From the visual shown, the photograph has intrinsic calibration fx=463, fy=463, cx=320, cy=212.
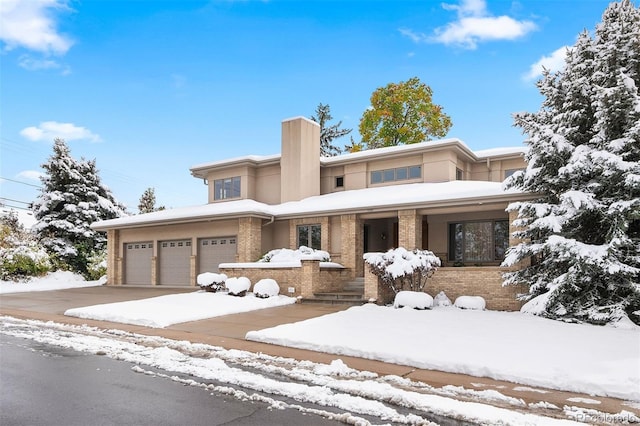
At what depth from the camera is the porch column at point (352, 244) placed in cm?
1844

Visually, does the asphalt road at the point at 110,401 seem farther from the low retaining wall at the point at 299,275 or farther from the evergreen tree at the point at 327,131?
the evergreen tree at the point at 327,131

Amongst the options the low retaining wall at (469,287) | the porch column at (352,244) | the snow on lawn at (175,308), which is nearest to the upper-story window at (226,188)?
the porch column at (352,244)

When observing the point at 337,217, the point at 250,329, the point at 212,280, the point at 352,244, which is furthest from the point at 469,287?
the point at 212,280

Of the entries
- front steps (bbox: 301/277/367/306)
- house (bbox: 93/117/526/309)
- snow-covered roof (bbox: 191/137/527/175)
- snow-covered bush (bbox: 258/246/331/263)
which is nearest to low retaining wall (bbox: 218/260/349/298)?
house (bbox: 93/117/526/309)

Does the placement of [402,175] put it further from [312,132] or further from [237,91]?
[237,91]

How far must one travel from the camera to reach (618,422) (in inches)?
197

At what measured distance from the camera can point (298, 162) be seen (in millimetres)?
22703

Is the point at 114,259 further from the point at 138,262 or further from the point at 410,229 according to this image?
the point at 410,229

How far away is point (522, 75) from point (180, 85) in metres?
16.8

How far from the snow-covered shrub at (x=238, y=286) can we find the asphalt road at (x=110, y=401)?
31.4 ft

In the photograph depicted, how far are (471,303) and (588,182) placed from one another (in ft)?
15.3

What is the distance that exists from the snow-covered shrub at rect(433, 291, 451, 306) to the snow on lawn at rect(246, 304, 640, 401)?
6.16 feet

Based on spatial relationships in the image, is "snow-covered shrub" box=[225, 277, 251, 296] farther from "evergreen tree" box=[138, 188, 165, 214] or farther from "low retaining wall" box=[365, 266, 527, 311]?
"evergreen tree" box=[138, 188, 165, 214]

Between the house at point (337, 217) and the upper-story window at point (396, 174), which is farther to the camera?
the upper-story window at point (396, 174)
